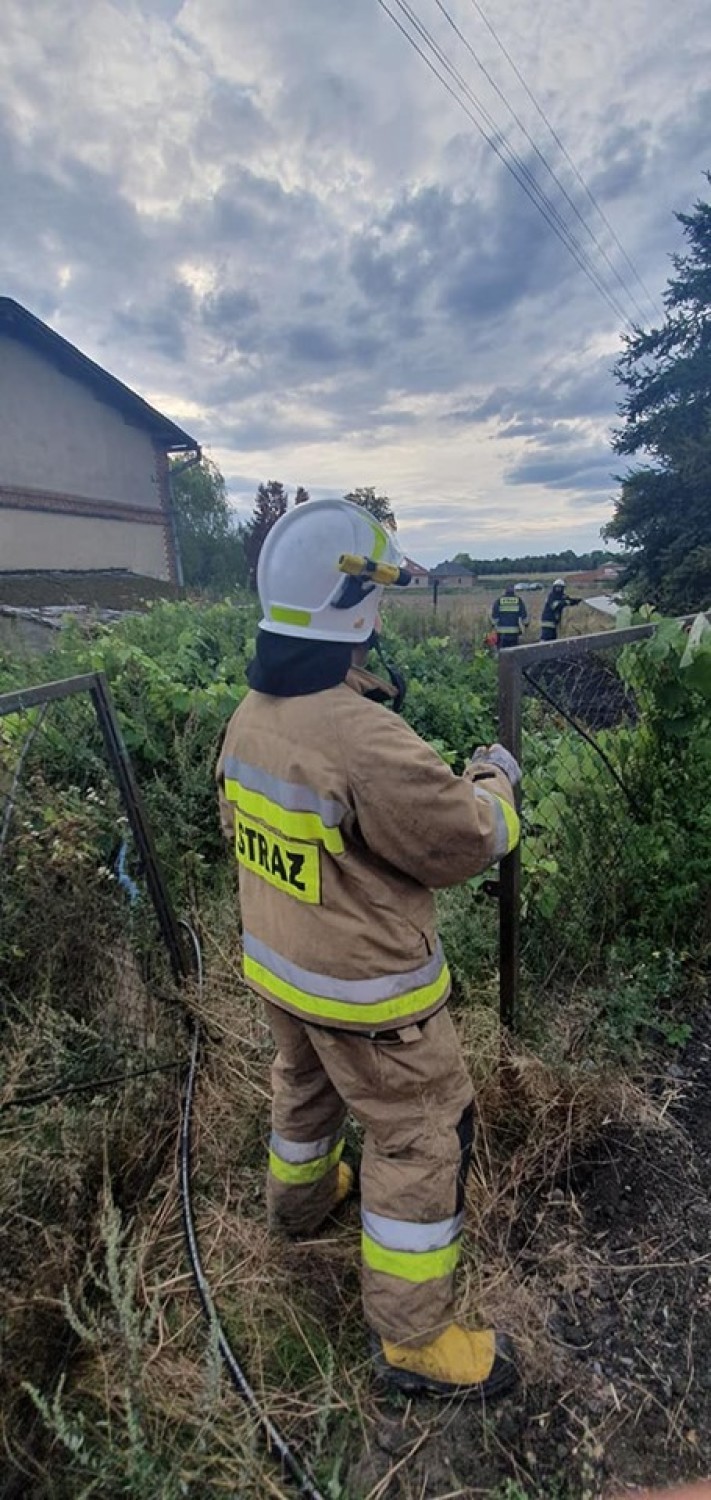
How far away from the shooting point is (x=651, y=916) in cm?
270

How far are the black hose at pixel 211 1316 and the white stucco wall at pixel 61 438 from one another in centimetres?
1408

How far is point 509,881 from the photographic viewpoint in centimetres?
219

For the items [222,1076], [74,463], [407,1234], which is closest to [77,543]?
[74,463]

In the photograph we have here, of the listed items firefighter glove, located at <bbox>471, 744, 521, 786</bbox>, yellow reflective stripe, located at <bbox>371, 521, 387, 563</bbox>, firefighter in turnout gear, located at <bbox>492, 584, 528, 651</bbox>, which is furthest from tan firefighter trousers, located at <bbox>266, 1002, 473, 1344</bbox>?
firefighter in turnout gear, located at <bbox>492, 584, 528, 651</bbox>

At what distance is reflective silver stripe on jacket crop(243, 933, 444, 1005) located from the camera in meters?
1.41

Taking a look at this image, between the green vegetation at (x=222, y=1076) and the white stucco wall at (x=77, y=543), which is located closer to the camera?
the green vegetation at (x=222, y=1076)

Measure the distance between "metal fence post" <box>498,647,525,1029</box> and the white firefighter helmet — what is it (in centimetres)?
59

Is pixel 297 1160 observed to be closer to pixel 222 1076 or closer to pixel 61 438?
pixel 222 1076

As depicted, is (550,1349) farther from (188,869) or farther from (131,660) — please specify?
(131,660)

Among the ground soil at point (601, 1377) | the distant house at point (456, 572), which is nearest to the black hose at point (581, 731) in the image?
the ground soil at point (601, 1377)

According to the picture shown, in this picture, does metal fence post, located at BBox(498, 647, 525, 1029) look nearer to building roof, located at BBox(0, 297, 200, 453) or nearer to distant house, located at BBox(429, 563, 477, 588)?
building roof, located at BBox(0, 297, 200, 453)

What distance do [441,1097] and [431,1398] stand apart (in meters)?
0.68

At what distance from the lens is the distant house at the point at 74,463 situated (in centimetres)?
1308

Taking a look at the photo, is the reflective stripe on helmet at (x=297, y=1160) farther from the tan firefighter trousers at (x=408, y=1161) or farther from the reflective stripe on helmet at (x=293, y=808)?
the reflective stripe on helmet at (x=293, y=808)
